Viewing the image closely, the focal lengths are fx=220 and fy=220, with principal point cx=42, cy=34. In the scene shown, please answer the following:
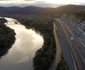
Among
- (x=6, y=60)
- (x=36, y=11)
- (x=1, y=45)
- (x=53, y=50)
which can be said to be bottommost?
(x=36, y=11)

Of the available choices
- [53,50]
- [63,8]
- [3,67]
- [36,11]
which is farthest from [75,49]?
[36,11]

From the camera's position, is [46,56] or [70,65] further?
[46,56]

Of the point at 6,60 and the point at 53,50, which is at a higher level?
the point at 53,50

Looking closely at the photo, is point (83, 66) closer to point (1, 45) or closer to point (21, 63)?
point (21, 63)

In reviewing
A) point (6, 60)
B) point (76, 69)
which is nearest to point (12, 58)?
point (6, 60)

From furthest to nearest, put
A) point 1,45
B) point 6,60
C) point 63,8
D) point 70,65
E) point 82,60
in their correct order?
1. point 63,8
2. point 1,45
3. point 6,60
4. point 82,60
5. point 70,65

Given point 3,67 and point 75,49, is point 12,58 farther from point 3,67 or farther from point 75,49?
point 75,49

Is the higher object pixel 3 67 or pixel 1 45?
pixel 3 67

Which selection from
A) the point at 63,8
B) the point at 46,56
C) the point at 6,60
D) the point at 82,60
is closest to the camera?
the point at 82,60

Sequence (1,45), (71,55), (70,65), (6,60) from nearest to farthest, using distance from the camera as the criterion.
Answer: (70,65) < (71,55) < (6,60) < (1,45)
